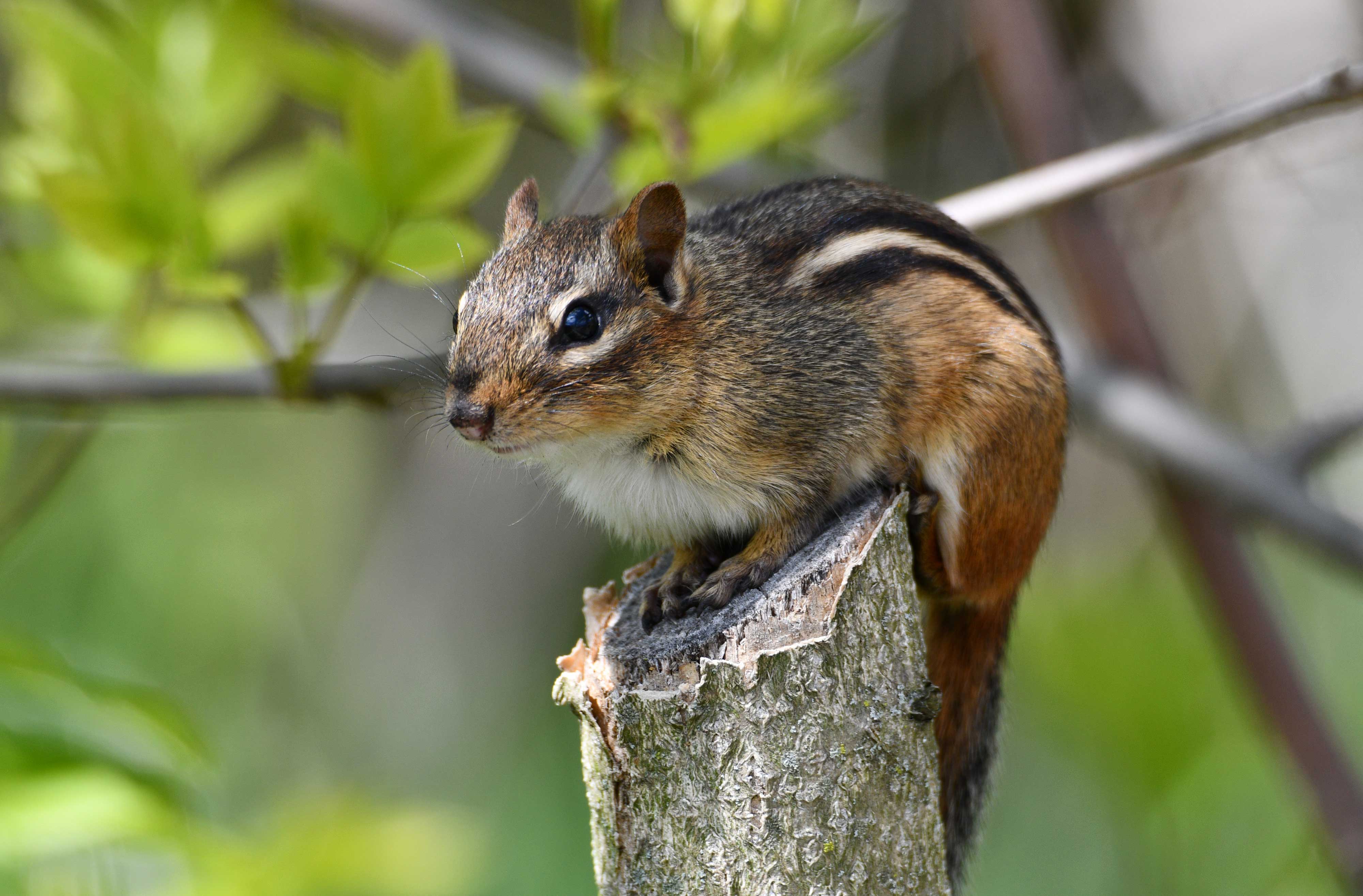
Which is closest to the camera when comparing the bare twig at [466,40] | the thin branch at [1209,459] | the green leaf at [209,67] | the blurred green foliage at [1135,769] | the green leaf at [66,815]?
the green leaf at [66,815]

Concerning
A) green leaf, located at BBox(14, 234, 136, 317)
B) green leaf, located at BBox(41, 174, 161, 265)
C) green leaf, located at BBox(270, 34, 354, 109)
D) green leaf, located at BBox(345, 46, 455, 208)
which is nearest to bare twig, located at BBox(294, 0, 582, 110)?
green leaf, located at BBox(270, 34, 354, 109)

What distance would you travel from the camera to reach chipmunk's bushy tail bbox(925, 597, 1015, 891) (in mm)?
2363

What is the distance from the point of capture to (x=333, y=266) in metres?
2.07

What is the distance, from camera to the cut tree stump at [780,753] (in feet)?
4.93

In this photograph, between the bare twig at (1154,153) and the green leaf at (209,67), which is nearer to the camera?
the bare twig at (1154,153)

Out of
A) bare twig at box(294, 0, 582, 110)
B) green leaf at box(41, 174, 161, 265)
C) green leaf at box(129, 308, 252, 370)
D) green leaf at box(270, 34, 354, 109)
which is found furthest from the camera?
bare twig at box(294, 0, 582, 110)

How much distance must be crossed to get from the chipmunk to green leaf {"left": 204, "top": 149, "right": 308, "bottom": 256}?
2.30 ft

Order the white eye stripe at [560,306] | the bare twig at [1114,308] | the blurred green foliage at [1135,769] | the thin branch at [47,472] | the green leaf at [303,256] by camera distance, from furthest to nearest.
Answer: the blurred green foliage at [1135,769], the bare twig at [1114,308], the thin branch at [47,472], the white eye stripe at [560,306], the green leaf at [303,256]

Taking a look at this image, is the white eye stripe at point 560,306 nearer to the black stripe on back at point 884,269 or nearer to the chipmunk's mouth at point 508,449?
the chipmunk's mouth at point 508,449

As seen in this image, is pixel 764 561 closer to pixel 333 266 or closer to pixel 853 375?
pixel 853 375

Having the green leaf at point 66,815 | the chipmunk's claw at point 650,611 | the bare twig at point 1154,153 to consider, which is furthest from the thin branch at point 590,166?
the green leaf at point 66,815

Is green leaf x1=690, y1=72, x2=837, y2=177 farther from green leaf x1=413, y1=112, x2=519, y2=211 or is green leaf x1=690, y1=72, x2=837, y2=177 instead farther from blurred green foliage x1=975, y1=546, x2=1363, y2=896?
blurred green foliage x1=975, y1=546, x2=1363, y2=896

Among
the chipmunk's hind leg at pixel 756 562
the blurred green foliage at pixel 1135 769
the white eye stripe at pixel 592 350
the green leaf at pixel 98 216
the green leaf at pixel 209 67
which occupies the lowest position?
the blurred green foliage at pixel 1135 769

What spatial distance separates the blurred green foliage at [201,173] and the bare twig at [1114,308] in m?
1.84
